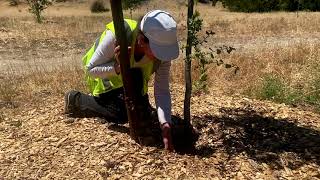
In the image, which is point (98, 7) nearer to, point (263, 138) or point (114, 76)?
point (114, 76)

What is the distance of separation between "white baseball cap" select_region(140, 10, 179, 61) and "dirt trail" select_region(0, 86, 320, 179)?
0.71 metres

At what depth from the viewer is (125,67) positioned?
11.5 feet

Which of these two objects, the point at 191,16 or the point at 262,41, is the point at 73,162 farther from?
the point at 262,41

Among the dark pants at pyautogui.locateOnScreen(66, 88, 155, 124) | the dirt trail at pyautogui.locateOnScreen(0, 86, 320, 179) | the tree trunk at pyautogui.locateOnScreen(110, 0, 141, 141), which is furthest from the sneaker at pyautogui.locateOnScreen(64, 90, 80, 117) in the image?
the tree trunk at pyautogui.locateOnScreen(110, 0, 141, 141)

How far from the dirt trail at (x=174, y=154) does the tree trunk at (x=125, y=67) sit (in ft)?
0.62

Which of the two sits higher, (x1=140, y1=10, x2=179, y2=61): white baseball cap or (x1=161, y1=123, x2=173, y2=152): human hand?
(x1=140, y1=10, x2=179, y2=61): white baseball cap

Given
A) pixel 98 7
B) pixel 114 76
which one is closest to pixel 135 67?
pixel 114 76

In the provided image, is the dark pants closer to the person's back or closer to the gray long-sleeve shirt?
the person's back

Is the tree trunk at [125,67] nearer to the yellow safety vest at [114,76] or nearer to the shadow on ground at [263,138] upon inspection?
the yellow safety vest at [114,76]

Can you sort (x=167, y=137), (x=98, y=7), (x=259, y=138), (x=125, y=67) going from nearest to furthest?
1. (x=125, y=67)
2. (x=167, y=137)
3. (x=259, y=138)
4. (x=98, y=7)

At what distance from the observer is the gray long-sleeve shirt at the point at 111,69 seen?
377cm

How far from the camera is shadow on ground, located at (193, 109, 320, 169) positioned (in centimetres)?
367

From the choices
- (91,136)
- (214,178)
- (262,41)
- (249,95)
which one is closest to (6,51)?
(262,41)

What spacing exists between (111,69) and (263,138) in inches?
50.9
